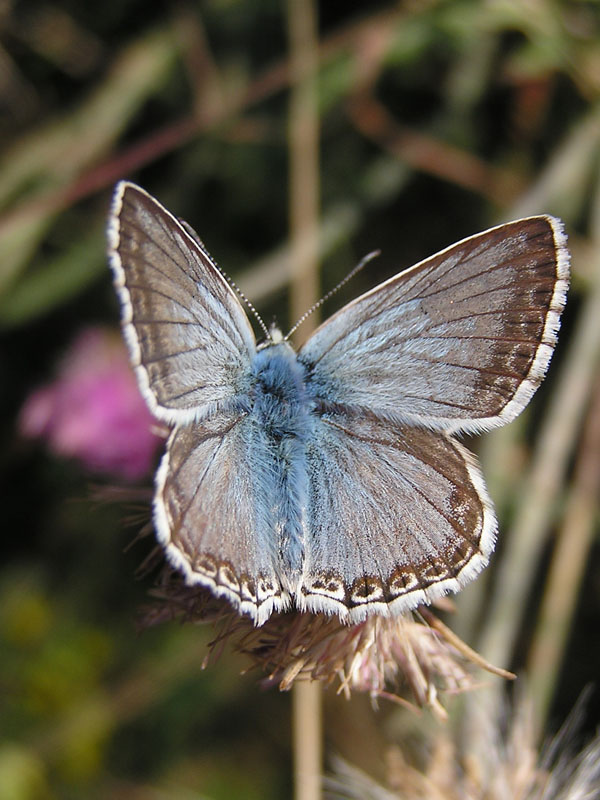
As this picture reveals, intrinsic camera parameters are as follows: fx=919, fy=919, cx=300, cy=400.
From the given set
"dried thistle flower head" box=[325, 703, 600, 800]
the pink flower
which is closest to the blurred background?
the pink flower

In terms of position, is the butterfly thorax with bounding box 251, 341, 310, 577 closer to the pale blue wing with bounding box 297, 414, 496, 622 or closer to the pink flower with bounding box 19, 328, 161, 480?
the pale blue wing with bounding box 297, 414, 496, 622

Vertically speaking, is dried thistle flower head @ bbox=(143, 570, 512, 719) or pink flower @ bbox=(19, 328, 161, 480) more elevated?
pink flower @ bbox=(19, 328, 161, 480)

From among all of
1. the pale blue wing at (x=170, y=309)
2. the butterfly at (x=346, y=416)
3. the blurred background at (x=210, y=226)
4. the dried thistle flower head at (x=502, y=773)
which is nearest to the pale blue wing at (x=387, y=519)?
the butterfly at (x=346, y=416)

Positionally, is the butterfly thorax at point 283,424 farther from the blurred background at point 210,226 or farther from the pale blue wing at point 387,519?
the blurred background at point 210,226

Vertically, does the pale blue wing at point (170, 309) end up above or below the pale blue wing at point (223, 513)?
above

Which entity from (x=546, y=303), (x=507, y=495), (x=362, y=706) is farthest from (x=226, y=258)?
(x=546, y=303)

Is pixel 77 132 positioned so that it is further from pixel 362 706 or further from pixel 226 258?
pixel 362 706
